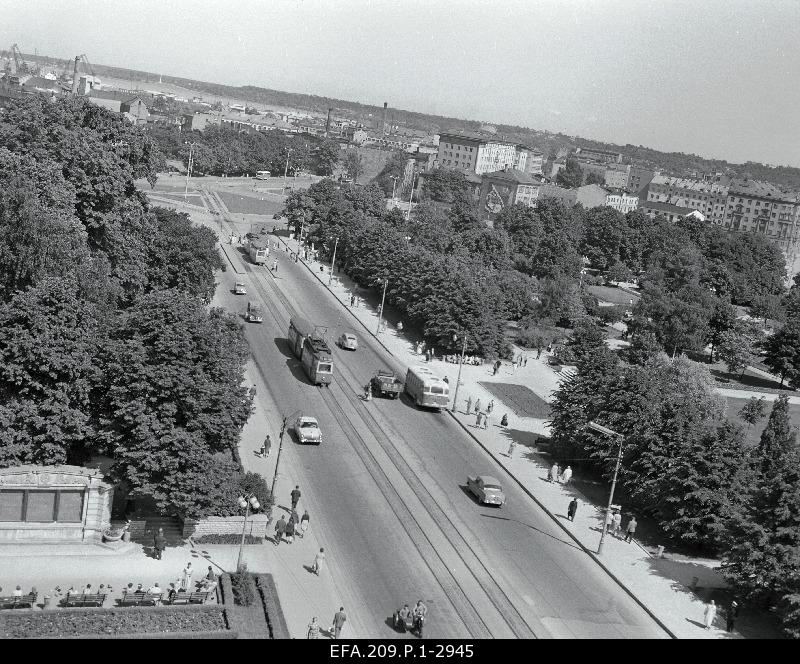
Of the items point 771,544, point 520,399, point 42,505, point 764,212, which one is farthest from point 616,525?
point 764,212

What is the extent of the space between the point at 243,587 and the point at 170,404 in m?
6.79

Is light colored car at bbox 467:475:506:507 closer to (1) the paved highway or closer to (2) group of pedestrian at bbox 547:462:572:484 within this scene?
(1) the paved highway

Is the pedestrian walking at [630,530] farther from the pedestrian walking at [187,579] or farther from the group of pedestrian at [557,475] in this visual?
the pedestrian walking at [187,579]

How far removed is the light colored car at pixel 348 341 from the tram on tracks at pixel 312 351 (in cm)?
349

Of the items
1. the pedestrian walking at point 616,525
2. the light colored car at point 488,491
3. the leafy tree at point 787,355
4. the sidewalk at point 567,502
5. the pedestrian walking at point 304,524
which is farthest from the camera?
the leafy tree at point 787,355

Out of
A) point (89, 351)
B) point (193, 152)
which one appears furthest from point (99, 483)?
point (193, 152)

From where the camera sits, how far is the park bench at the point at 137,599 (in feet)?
86.2

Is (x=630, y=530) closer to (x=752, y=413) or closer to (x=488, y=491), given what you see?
(x=488, y=491)

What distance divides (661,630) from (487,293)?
39.5 meters

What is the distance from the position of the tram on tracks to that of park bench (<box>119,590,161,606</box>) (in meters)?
24.3

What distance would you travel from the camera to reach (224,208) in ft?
387

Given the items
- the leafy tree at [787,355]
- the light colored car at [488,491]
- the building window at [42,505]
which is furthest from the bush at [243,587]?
the leafy tree at [787,355]

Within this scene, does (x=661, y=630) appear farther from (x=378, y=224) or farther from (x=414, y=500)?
(x=378, y=224)

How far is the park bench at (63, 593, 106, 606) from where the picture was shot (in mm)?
25686
